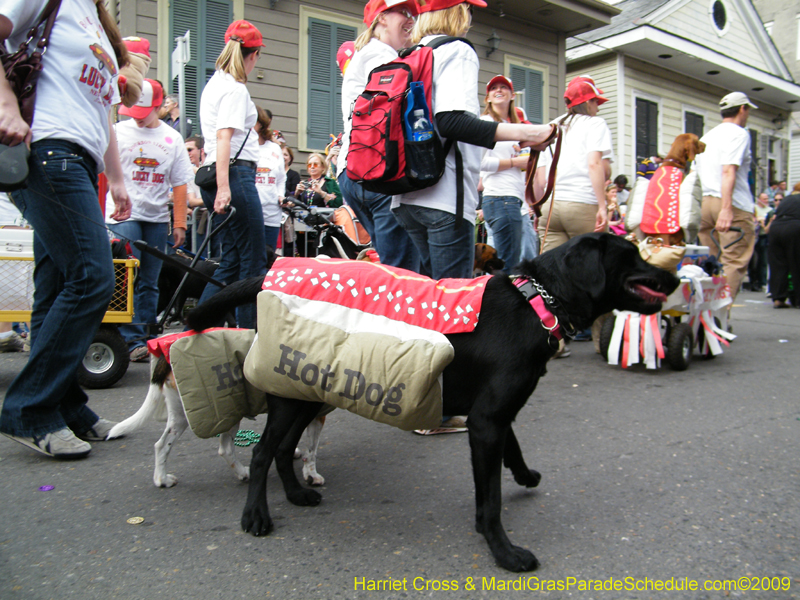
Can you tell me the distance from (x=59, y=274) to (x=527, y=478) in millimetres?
2313

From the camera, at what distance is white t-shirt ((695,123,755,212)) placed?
5.43m

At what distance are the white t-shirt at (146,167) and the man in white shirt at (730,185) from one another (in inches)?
187

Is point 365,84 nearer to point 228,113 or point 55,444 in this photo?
point 228,113

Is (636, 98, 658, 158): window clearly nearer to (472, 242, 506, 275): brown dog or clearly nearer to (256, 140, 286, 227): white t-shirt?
(472, 242, 506, 275): brown dog

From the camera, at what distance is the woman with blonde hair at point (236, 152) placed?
407 cm

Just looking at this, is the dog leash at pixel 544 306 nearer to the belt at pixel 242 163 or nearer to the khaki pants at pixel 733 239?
the belt at pixel 242 163

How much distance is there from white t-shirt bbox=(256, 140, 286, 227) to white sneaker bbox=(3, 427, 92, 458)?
131 inches

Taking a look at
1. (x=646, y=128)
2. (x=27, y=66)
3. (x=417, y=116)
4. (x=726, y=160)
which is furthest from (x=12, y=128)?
(x=646, y=128)

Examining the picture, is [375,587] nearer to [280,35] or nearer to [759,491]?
[759,491]

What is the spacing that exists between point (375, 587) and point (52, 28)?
2.50m

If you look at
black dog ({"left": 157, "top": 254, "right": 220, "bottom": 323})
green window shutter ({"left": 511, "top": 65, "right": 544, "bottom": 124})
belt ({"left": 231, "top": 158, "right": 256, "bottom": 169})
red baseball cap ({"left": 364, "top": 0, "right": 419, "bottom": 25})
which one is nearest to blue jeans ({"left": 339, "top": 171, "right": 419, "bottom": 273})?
red baseball cap ({"left": 364, "top": 0, "right": 419, "bottom": 25})

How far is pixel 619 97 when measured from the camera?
16094mm

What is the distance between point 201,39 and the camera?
9477 mm

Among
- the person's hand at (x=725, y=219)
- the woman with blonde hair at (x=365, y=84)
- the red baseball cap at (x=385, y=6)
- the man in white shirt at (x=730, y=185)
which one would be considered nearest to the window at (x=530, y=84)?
the man in white shirt at (x=730, y=185)
